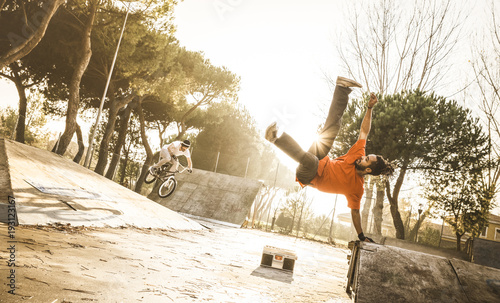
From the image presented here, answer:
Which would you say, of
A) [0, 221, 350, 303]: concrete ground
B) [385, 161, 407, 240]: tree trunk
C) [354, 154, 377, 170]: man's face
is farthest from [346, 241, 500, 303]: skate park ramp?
[385, 161, 407, 240]: tree trunk

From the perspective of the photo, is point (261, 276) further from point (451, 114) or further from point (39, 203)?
point (451, 114)

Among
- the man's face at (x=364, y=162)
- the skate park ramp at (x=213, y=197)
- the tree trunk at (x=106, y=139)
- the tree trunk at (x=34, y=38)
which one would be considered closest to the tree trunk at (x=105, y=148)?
the tree trunk at (x=106, y=139)

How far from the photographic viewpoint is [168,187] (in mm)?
11969

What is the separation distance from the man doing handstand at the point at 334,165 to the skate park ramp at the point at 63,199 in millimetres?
3478

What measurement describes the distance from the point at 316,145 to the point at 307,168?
20.1 inches

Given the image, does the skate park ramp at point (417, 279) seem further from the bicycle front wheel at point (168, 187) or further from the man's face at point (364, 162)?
the bicycle front wheel at point (168, 187)

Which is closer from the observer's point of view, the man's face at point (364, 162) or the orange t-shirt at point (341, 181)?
the man's face at point (364, 162)

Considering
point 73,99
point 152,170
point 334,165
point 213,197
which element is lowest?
point 213,197

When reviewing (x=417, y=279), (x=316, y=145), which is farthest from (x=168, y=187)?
(x=417, y=279)

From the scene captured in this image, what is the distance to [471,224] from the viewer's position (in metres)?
13.8

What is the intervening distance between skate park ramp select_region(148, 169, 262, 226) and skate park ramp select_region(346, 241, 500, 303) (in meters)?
13.3

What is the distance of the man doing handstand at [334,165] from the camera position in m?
3.57

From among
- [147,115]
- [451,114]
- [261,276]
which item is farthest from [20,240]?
[147,115]

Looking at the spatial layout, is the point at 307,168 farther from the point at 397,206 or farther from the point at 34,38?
the point at 397,206
